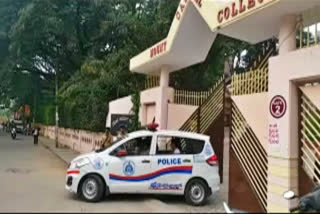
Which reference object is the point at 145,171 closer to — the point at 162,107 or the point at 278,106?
the point at 278,106

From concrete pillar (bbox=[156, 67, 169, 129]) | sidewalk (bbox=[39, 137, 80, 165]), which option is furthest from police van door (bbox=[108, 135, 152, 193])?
sidewalk (bbox=[39, 137, 80, 165])

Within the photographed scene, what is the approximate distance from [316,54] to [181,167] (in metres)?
4.43

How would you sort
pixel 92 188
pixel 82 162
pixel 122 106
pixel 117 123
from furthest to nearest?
pixel 122 106, pixel 117 123, pixel 82 162, pixel 92 188

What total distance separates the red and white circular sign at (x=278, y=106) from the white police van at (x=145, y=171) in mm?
2403

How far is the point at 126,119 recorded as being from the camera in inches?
793

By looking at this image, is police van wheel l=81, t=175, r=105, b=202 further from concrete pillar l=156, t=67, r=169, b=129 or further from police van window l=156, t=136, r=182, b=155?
concrete pillar l=156, t=67, r=169, b=129

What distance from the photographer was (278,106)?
10.4 m

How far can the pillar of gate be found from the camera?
32.6ft

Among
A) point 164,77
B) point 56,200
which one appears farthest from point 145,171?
point 164,77

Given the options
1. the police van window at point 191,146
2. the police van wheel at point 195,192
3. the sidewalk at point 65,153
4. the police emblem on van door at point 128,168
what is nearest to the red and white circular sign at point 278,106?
the police van window at point 191,146

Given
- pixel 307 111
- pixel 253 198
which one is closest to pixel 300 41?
pixel 307 111

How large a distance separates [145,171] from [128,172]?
1.32 ft

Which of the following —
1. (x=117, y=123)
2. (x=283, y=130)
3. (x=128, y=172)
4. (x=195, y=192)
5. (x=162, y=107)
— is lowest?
(x=195, y=192)

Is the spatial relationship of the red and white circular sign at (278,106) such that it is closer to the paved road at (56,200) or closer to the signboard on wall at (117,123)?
the paved road at (56,200)
